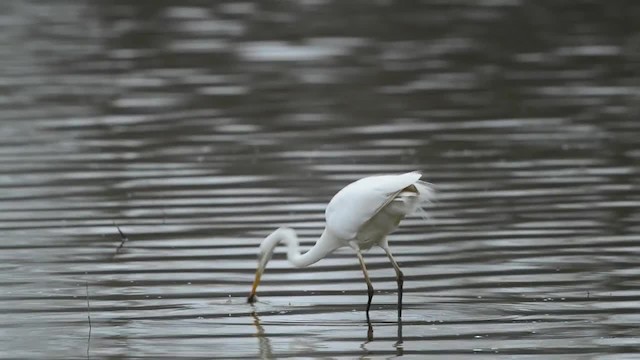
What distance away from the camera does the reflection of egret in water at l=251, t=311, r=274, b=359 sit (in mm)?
7527

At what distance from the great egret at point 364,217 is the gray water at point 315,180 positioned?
0.79 ft

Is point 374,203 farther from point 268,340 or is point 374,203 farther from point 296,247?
point 268,340

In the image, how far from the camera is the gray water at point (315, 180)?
8039 mm

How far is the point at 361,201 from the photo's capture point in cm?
846

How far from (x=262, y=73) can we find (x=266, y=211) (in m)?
6.70

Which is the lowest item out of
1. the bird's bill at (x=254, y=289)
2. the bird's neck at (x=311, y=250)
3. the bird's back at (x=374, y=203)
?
the bird's bill at (x=254, y=289)

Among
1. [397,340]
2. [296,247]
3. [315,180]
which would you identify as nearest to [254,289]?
[296,247]

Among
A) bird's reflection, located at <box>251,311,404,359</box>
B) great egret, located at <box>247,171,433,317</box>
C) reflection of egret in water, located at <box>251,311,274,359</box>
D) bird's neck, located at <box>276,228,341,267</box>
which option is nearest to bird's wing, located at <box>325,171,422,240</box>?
great egret, located at <box>247,171,433,317</box>

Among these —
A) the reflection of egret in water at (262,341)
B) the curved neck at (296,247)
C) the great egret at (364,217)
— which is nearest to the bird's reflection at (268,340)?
the reflection of egret in water at (262,341)

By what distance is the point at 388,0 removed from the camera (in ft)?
79.2

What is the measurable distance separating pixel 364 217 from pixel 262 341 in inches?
41.3

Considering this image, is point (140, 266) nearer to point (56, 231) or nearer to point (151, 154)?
point (56, 231)

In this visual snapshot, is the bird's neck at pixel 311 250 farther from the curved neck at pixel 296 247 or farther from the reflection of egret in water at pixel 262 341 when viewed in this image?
the reflection of egret in water at pixel 262 341

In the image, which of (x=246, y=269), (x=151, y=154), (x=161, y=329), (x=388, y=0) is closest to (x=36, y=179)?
(x=151, y=154)
